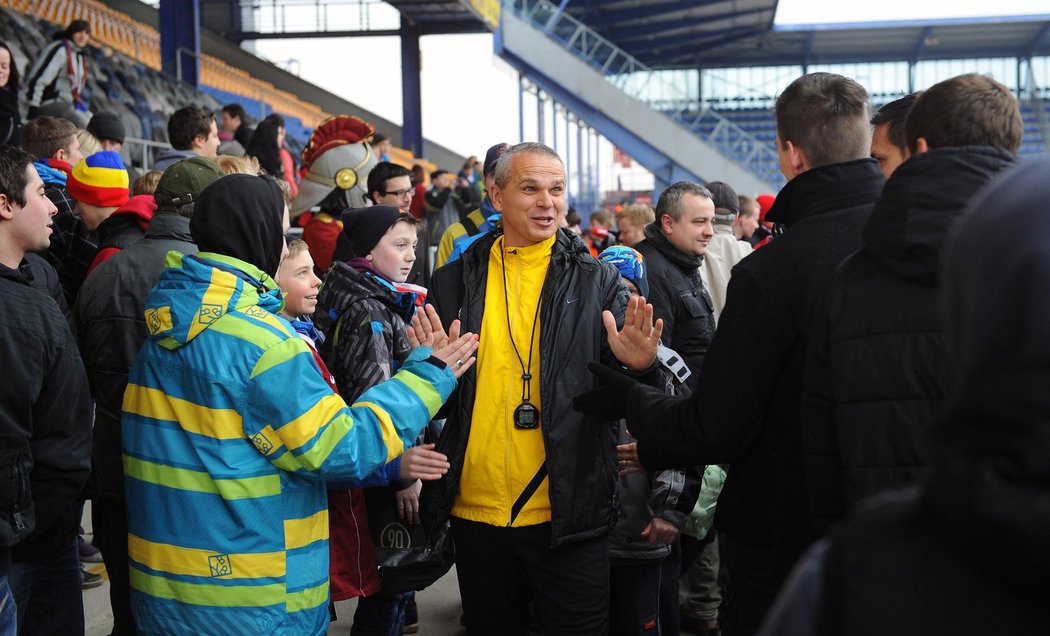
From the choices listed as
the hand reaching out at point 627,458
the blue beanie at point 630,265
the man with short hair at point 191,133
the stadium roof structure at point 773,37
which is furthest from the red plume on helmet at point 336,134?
the stadium roof structure at point 773,37

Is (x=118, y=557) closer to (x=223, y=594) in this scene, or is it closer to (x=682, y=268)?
(x=223, y=594)

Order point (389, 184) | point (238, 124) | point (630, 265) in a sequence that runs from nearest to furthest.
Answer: point (630, 265) < point (389, 184) < point (238, 124)

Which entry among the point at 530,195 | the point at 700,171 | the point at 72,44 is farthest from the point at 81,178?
the point at 700,171

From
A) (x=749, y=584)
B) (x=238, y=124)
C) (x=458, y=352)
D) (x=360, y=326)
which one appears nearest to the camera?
(x=749, y=584)

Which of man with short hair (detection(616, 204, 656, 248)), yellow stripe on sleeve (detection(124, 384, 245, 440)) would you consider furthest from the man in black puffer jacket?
man with short hair (detection(616, 204, 656, 248))

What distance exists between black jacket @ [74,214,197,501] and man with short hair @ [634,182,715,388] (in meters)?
2.13

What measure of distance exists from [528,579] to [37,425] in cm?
141

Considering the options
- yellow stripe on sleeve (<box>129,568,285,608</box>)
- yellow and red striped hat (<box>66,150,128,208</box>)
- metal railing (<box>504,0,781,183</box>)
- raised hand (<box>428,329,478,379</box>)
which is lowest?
yellow stripe on sleeve (<box>129,568,285,608</box>)

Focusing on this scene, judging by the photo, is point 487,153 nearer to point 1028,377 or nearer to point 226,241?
point 226,241

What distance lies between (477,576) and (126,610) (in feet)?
Answer: 3.89

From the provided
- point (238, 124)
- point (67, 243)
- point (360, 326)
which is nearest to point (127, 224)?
point (67, 243)

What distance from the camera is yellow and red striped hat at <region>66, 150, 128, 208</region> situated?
445cm

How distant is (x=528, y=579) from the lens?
116 inches

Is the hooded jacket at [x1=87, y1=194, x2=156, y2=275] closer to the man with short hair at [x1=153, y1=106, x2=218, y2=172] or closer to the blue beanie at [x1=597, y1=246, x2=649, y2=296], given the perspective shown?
the man with short hair at [x1=153, y1=106, x2=218, y2=172]
